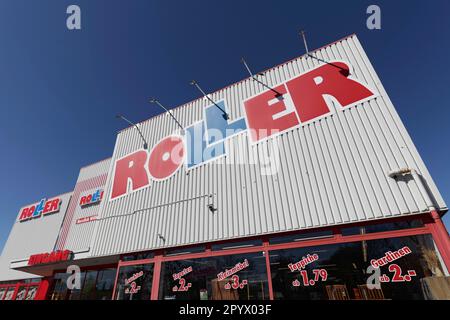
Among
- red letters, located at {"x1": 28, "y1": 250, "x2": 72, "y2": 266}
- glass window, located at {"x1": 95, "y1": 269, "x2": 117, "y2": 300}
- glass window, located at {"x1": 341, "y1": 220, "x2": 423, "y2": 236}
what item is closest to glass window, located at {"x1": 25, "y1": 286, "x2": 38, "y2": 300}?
red letters, located at {"x1": 28, "y1": 250, "x2": 72, "y2": 266}

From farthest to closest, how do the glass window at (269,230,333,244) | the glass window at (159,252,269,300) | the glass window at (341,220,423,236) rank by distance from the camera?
the glass window at (159,252,269,300) → the glass window at (269,230,333,244) → the glass window at (341,220,423,236)

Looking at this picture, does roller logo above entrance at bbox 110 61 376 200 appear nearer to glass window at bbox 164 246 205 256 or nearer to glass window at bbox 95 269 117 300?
glass window at bbox 164 246 205 256

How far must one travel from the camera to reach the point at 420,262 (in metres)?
5.85

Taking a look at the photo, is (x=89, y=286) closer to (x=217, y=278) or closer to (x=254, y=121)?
(x=217, y=278)

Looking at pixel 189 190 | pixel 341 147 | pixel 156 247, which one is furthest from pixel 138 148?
pixel 341 147

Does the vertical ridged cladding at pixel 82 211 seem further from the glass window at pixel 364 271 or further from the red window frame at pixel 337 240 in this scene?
the glass window at pixel 364 271

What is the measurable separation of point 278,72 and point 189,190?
6441 mm

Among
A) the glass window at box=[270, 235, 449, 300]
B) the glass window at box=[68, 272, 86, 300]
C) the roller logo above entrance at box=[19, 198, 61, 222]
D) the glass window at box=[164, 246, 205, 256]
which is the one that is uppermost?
the roller logo above entrance at box=[19, 198, 61, 222]

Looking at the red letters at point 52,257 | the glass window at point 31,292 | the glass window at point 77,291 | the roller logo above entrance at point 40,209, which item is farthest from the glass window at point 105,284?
the roller logo above entrance at point 40,209

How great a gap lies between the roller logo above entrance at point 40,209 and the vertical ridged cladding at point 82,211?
1886 millimetres

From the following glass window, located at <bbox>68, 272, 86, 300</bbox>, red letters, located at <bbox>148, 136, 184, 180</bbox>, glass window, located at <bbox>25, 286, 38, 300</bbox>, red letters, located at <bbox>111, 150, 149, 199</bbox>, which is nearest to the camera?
red letters, located at <bbox>148, 136, 184, 180</bbox>

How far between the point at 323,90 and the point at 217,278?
772 cm

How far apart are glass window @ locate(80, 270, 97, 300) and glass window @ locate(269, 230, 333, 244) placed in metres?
10.9

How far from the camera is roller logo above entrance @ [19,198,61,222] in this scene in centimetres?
2020
